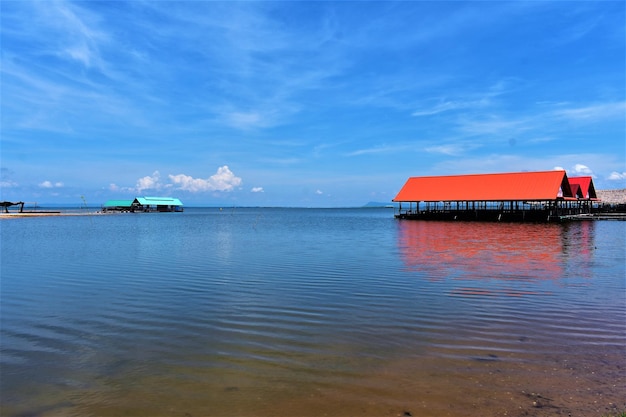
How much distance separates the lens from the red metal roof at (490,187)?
5028cm

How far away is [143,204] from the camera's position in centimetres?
10119

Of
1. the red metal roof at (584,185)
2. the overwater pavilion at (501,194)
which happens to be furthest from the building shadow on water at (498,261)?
the red metal roof at (584,185)

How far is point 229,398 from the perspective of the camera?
17.1ft

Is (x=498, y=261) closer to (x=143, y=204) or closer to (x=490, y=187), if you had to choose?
(x=490, y=187)

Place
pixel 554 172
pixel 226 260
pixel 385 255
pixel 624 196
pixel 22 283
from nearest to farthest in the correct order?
1. pixel 22 283
2. pixel 226 260
3. pixel 385 255
4. pixel 554 172
5. pixel 624 196

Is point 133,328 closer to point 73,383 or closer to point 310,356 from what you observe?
point 73,383

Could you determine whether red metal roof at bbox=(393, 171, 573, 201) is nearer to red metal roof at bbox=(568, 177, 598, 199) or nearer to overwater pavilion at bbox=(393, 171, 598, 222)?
overwater pavilion at bbox=(393, 171, 598, 222)

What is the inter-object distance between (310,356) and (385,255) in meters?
13.6

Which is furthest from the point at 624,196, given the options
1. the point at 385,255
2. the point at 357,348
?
the point at 357,348

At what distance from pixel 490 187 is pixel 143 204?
77060mm

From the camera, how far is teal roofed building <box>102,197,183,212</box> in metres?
102

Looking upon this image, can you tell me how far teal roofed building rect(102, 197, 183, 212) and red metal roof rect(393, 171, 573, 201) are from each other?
6447 cm

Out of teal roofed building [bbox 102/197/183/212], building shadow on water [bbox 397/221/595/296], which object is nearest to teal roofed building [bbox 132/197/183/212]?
teal roofed building [bbox 102/197/183/212]

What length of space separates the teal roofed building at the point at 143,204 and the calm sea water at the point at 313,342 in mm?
91769
